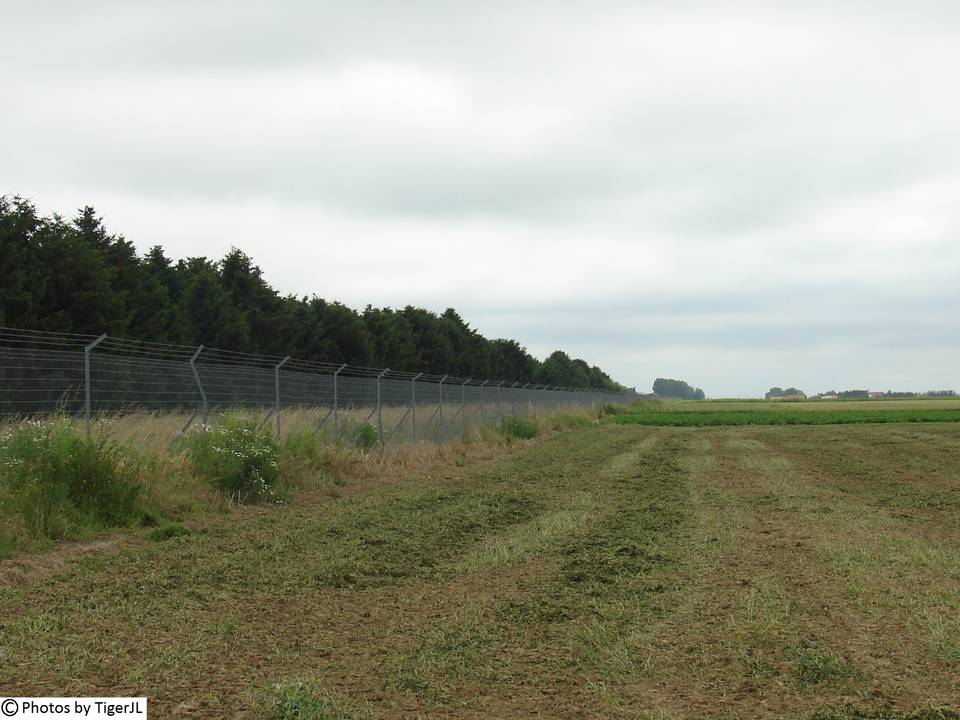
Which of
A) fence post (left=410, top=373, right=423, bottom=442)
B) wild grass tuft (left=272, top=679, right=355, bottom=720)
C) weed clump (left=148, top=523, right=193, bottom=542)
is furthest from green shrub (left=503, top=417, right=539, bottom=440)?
wild grass tuft (left=272, top=679, right=355, bottom=720)

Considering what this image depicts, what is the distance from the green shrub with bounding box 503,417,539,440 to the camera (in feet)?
104

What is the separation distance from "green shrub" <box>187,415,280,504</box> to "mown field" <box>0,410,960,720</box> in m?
0.82

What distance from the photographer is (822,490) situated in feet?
52.3

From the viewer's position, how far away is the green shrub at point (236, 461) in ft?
42.5

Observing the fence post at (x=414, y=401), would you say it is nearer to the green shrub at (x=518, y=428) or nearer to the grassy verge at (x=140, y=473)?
the grassy verge at (x=140, y=473)

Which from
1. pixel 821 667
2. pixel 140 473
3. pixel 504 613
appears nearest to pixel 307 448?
pixel 140 473

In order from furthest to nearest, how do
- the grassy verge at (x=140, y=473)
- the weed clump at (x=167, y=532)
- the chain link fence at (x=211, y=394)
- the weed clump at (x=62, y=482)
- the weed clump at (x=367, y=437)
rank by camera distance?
the weed clump at (x=367, y=437), the chain link fence at (x=211, y=394), the weed clump at (x=167, y=532), the grassy verge at (x=140, y=473), the weed clump at (x=62, y=482)

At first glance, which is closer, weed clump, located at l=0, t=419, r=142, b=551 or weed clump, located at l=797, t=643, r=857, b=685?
weed clump, located at l=797, t=643, r=857, b=685

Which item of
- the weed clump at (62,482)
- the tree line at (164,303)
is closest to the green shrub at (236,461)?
the weed clump at (62,482)

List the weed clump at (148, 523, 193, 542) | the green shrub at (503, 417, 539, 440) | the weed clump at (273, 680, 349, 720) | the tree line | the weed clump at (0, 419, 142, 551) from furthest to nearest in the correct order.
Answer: the green shrub at (503, 417, 539, 440), the tree line, the weed clump at (148, 523, 193, 542), the weed clump at (0, 419, 142, 551), the weed clump at (273, 680, 349, 720)

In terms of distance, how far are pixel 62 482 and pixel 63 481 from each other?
6 centimetres

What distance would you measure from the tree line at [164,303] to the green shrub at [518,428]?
1140 cm

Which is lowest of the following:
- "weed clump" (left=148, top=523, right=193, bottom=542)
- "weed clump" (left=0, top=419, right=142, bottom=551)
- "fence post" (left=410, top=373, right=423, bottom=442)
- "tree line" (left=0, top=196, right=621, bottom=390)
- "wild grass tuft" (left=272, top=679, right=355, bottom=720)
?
"wild grass tuft" (left=272, top=679, right=355, bottom=720)

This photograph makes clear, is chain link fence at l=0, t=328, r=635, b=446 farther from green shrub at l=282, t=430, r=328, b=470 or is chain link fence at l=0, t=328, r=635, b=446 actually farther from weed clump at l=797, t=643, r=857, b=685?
weed clump at l=797, t=643, r=857, b=685
